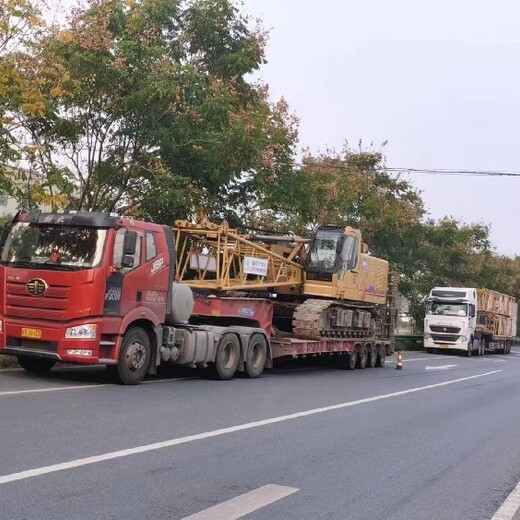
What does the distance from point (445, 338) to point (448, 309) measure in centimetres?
160

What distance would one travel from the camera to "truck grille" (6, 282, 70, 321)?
1147 cm

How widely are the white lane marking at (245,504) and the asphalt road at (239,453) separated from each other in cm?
2

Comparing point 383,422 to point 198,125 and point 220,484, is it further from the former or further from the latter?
point 198,125

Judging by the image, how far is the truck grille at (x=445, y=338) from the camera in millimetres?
37562

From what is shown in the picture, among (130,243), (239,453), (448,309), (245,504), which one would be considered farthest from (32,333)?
(448,309)

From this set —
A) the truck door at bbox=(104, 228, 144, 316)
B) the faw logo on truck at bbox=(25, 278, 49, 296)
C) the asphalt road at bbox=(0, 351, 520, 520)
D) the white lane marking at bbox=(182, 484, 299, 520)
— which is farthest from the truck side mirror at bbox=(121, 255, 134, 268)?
the white lane marking at bbox=(182, 484, 299, 520)

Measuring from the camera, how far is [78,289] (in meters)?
11.4

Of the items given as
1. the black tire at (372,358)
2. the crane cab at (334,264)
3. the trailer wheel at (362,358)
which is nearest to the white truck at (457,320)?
the black tire at (372,358)

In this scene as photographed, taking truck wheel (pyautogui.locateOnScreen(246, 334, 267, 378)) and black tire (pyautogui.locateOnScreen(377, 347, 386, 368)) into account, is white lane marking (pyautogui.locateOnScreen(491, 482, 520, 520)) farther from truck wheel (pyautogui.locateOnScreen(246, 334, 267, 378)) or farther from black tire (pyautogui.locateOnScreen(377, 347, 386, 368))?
black tire (pyautogui.locateOnScreen(377, 347, 386, 368))

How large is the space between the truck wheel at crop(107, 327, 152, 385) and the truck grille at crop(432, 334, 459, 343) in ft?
90.7

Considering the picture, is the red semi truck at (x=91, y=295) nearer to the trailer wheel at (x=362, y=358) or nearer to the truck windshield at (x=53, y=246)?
the truck windshield at (x=53, y=246)

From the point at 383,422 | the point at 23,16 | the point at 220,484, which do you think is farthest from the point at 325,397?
the point at 23,16

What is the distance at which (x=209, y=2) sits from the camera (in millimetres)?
18516

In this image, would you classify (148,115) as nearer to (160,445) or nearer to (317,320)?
(317,320)
